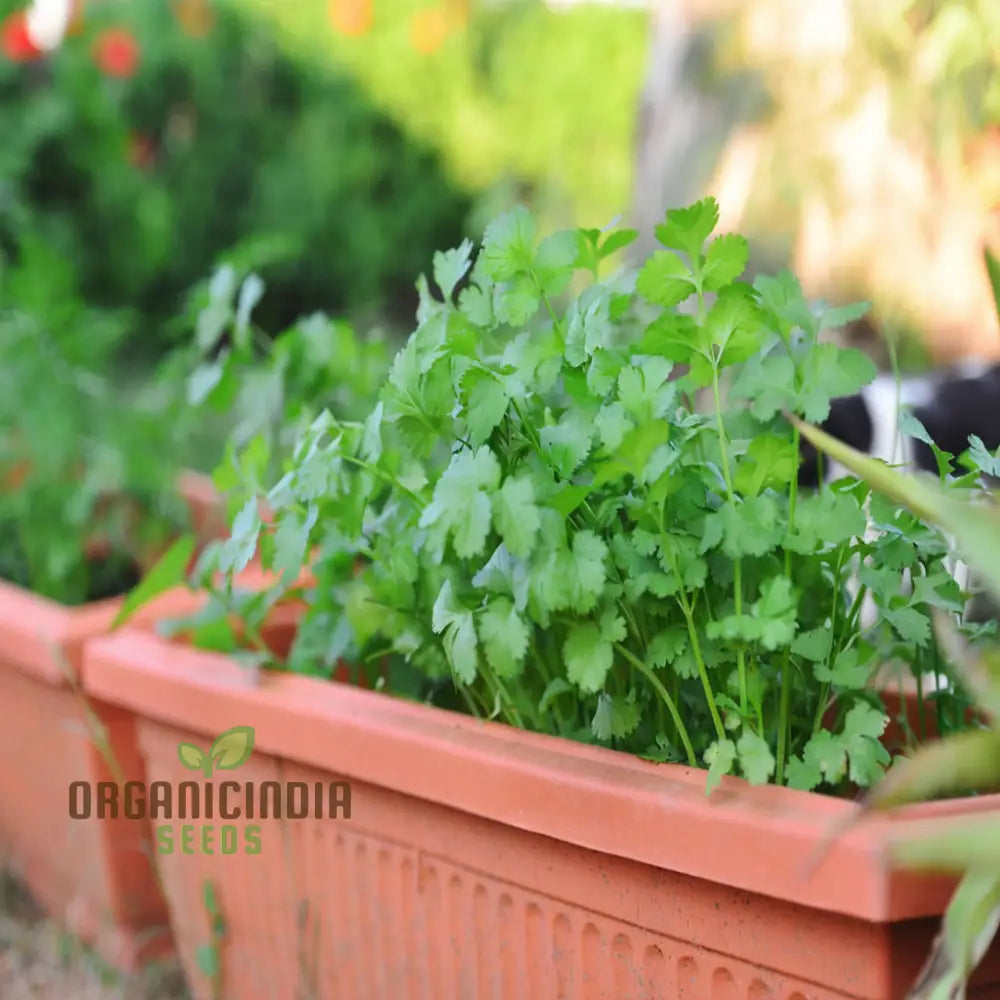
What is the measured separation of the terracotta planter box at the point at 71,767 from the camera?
134 centimetres

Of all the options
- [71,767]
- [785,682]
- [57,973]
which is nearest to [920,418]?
[785,682]

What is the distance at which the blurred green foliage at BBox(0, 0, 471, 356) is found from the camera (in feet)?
12.6

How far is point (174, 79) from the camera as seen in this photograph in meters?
4.30

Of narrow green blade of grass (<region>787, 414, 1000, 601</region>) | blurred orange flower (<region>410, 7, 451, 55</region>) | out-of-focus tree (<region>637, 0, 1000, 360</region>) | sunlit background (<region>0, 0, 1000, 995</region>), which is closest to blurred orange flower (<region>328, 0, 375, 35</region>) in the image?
sunlit background (<region>0, 0, 1000, 995</region>)

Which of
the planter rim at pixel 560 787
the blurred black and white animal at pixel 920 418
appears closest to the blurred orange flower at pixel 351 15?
the blurred black and white animal at pixel 920 418

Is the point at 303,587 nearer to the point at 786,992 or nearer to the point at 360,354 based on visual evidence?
the point at 360,354

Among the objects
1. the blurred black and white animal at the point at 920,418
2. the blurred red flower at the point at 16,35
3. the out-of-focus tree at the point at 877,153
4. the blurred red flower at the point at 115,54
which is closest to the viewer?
the blurred black and white animal at the point at 920,418

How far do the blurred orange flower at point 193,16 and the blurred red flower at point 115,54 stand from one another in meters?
0.46

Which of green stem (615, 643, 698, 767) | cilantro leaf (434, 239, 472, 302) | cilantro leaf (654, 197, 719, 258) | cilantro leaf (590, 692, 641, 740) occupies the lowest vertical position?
cilantro leaf (590, 692, 641, 740)

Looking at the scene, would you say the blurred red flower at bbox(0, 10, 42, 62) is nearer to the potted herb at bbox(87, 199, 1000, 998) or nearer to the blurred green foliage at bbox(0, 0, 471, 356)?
the blurred green foliage at bbox(0, 0, 471, 356)

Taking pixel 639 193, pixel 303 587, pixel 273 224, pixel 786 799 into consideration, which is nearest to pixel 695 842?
pixel 786 799

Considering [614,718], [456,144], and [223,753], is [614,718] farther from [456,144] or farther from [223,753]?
[456,144]

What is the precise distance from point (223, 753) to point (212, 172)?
3620 millimetres

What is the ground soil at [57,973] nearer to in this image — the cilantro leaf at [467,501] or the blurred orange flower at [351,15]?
the cilantro leaf at [467,501]
